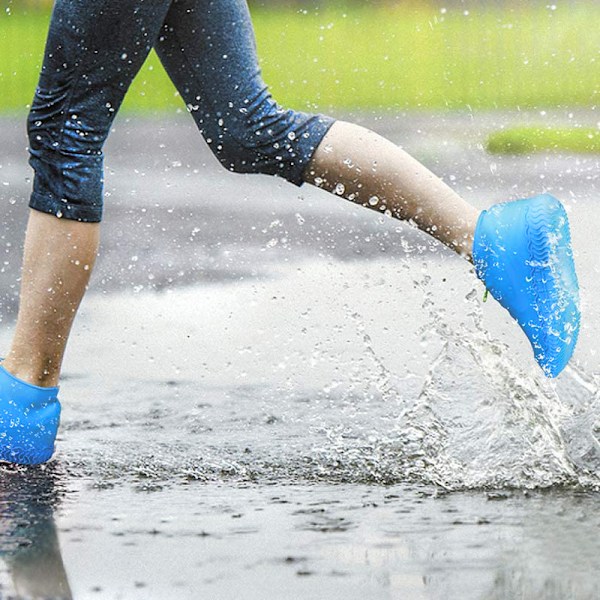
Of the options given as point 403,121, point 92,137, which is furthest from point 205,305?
point 403,121

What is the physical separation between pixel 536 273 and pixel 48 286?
961 mm

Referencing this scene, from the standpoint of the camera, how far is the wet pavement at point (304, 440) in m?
2.62

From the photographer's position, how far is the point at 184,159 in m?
9.56

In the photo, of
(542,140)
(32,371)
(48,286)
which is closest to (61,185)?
(48,286)

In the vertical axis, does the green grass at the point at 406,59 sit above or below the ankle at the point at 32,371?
below

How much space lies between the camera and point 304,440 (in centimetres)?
359

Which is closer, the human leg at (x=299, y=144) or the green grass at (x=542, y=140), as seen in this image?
the human leg at (x=299, y=144)

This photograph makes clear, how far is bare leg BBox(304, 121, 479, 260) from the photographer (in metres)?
3.29

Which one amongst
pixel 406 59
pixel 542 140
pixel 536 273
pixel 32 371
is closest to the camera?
pixel 536 273

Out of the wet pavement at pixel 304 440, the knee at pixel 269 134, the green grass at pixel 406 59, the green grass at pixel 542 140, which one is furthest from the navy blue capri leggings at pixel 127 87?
the green grass at pixel 406 59

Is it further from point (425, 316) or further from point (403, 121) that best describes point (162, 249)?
point (403, 121)

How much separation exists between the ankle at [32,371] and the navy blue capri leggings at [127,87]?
12.3 inches

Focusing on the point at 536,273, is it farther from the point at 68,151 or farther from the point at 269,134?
the point at 68,151

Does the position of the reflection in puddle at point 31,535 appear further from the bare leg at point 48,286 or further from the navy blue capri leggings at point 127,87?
the navy blue capri leggings at point 127,87
